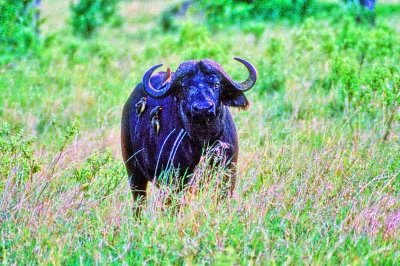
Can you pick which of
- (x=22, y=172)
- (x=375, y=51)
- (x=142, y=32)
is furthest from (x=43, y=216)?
(x=142, y=32)

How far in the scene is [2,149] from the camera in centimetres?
571

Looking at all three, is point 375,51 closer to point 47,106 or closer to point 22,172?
point 47,106

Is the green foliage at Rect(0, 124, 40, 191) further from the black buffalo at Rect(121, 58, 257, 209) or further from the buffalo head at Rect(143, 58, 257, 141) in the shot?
the buffalo head at Rect(143, 58, 257, 141)

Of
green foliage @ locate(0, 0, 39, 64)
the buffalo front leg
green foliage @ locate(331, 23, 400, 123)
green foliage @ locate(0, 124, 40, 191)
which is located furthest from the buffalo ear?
green foliage @ locate(0, 0, 39, 64)

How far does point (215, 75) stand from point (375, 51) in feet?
17.3

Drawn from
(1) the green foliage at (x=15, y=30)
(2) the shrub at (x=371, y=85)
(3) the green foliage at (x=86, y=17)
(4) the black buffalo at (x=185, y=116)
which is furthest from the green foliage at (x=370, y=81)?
(3) the green foliage at (x=86, y=17)

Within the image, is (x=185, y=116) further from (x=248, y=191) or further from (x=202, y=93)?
(x=248, y=191)

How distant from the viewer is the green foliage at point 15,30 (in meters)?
11.4

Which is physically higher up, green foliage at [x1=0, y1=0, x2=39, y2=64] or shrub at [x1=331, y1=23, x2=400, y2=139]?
green foliage at [x1=0, y1=0, x2=39, y2=64]

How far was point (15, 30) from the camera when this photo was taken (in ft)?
38.7

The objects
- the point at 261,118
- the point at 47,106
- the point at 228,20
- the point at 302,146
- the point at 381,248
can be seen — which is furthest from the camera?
the point at 228,20

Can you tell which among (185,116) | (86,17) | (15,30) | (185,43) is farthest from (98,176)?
(86,17)

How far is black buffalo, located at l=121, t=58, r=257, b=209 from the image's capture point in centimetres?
518

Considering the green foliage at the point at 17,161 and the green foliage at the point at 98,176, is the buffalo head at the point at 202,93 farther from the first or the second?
the green foliage at the point at 17,161
